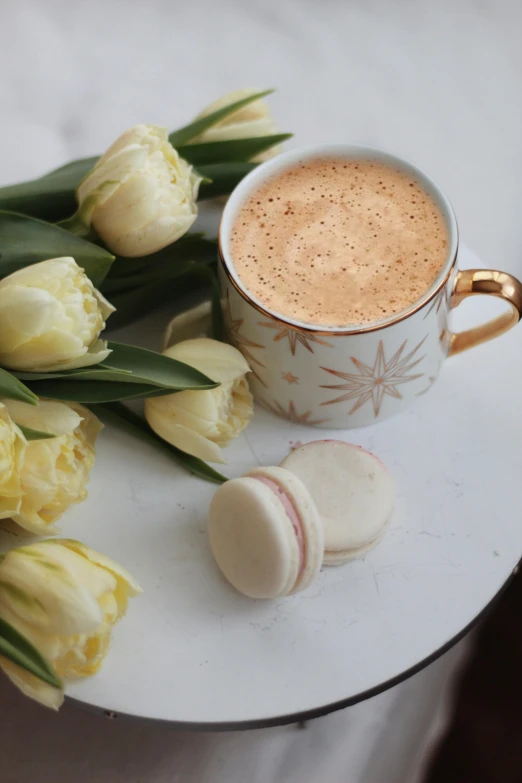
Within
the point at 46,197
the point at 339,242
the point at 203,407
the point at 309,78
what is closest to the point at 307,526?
the point at 203,407

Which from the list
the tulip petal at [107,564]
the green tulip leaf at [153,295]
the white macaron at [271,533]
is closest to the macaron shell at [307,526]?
the white macaron at [271,533]

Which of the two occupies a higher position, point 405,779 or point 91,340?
point 91,340

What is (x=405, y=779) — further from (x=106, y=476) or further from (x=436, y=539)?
(x=106, y=476)

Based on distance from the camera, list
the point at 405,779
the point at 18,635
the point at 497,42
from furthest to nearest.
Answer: the point at 497,42 → the point at 405,779 → the point at 18,635

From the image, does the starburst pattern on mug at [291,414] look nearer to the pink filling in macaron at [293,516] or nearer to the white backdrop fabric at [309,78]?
the pink filling in macaron at [293,516]

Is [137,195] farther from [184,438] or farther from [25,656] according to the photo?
[25,656]

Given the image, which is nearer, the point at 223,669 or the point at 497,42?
the point at 223,669

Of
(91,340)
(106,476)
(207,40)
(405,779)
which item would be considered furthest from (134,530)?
(207,40)
